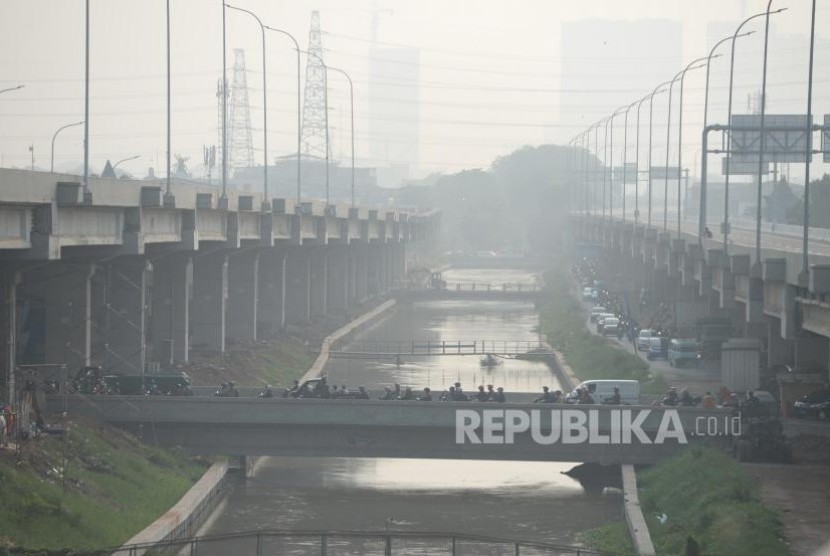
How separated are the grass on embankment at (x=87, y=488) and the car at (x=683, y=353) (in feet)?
94.0

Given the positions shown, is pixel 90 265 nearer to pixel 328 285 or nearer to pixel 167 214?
Answer: pixel 167 214

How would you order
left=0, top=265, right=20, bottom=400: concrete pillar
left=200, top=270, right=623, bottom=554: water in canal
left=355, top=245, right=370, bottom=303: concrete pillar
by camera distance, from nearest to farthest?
left=200, top=270, right=623, bottom=554: water in canal < left=0, top=265, right=20, bottom=400: concrete pillar < left=355, top=245, right=370, bottom=303: concrete pillar

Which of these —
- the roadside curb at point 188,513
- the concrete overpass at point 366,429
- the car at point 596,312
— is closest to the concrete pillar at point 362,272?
the car at point 596,312

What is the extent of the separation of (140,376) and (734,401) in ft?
53.4

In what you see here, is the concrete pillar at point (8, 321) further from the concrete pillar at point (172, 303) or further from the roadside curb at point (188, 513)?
the concrete pillar at point (172, 303)

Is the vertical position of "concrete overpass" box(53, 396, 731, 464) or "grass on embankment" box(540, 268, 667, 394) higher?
"concrete overpass" box(53, 396, 731, 464)

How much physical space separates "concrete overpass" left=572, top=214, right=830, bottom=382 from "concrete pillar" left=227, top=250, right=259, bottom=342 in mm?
19115

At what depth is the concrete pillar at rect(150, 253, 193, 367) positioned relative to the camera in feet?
188

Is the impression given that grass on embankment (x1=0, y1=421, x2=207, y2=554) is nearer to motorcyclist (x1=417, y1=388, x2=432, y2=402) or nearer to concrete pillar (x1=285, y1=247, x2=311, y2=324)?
motorcyclist (x1=417, y1=388, x2=432, y2=402)

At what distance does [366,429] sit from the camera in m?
40.1

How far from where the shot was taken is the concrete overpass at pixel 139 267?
128ft

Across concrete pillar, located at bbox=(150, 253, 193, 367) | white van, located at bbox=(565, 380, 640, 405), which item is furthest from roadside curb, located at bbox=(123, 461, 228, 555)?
concrete pillar, located at bbox=(150, 253, 193, 367)

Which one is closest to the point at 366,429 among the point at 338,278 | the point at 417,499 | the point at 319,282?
the point at 417,499

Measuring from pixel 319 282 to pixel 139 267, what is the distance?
138 ft
